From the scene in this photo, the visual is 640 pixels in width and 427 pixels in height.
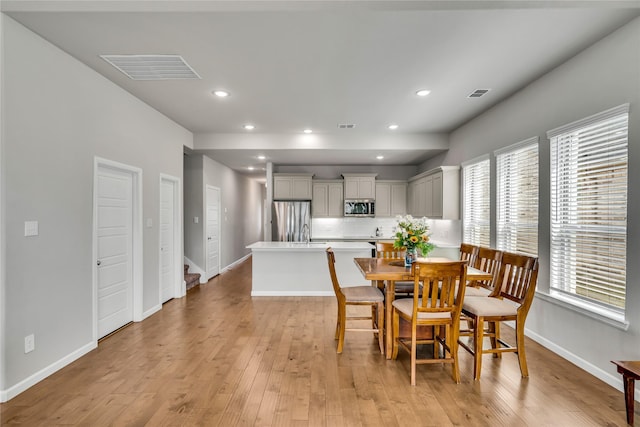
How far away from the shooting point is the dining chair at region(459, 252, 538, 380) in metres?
2.75

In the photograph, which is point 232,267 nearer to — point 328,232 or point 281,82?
point 328,232

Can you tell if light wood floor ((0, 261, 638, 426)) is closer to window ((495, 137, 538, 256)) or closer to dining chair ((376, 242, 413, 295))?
dining chair ((376, 242, 413, 295))

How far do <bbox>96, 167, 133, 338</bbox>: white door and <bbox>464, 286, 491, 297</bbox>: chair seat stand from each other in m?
3.87

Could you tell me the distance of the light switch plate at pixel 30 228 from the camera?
256 centimetres

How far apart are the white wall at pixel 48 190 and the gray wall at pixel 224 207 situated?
2.85 metres

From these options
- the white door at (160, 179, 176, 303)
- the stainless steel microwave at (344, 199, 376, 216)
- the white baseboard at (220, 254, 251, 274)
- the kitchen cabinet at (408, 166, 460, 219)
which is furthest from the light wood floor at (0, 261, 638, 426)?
the stainless steel microwave at (344, 199, 376, 216)

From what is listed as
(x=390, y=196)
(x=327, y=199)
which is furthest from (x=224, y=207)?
(x=390, y=196)

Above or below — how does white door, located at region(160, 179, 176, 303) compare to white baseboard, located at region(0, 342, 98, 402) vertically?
above

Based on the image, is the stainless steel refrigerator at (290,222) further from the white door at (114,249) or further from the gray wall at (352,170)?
the white door at (114,249)

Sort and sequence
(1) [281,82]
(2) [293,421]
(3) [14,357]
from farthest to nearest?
(1) [281,82] → (3) [14,357] → (2) [293,421]

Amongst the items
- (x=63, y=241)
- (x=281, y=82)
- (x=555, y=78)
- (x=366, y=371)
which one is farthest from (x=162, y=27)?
(x=555, y=78)

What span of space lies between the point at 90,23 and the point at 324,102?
254 cm

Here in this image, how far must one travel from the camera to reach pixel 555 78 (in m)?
3.28

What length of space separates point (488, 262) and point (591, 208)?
104 cm
